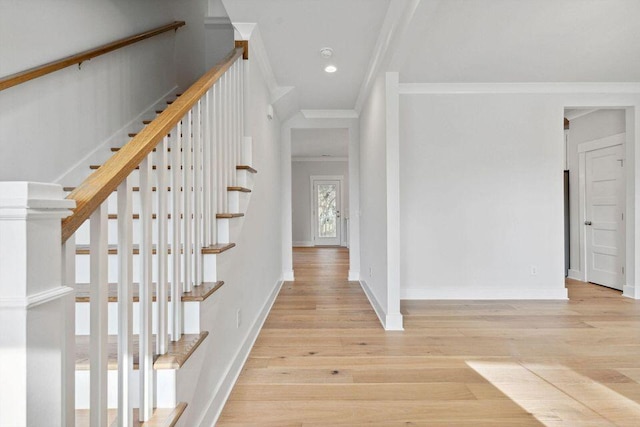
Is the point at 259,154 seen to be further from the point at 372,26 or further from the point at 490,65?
the point at 490,65

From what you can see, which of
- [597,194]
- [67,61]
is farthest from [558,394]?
[597,194]

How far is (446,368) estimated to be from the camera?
86.0 inches

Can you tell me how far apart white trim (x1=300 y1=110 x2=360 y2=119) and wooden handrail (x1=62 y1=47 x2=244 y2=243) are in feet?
11.5

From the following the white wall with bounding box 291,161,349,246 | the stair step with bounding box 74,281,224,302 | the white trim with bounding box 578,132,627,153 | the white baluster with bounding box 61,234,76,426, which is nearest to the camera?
the white baluster with bounding box 61,234,76,426

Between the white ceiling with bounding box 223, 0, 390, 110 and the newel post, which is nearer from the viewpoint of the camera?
the newel post

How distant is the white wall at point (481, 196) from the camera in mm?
3863

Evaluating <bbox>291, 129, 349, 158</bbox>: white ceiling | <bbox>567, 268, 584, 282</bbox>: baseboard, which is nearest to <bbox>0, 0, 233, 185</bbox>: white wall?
<bbox>291, 129, 349, 158</bbox>: white ceiling

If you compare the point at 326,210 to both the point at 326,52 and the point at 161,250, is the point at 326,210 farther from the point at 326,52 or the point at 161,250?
the point at 161,250

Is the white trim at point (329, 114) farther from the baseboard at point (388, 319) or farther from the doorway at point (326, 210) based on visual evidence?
the doorway at point (326, 210)

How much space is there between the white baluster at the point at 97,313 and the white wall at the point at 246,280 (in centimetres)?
56

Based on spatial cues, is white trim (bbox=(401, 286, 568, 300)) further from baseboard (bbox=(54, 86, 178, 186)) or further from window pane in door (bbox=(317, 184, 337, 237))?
window pane in door (bbox=(317, 184, 337, 237))

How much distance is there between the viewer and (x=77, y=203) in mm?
729

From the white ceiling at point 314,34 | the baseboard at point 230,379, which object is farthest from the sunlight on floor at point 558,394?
the white ceiling at point 314,34

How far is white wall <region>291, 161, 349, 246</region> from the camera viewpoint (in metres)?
9.98
